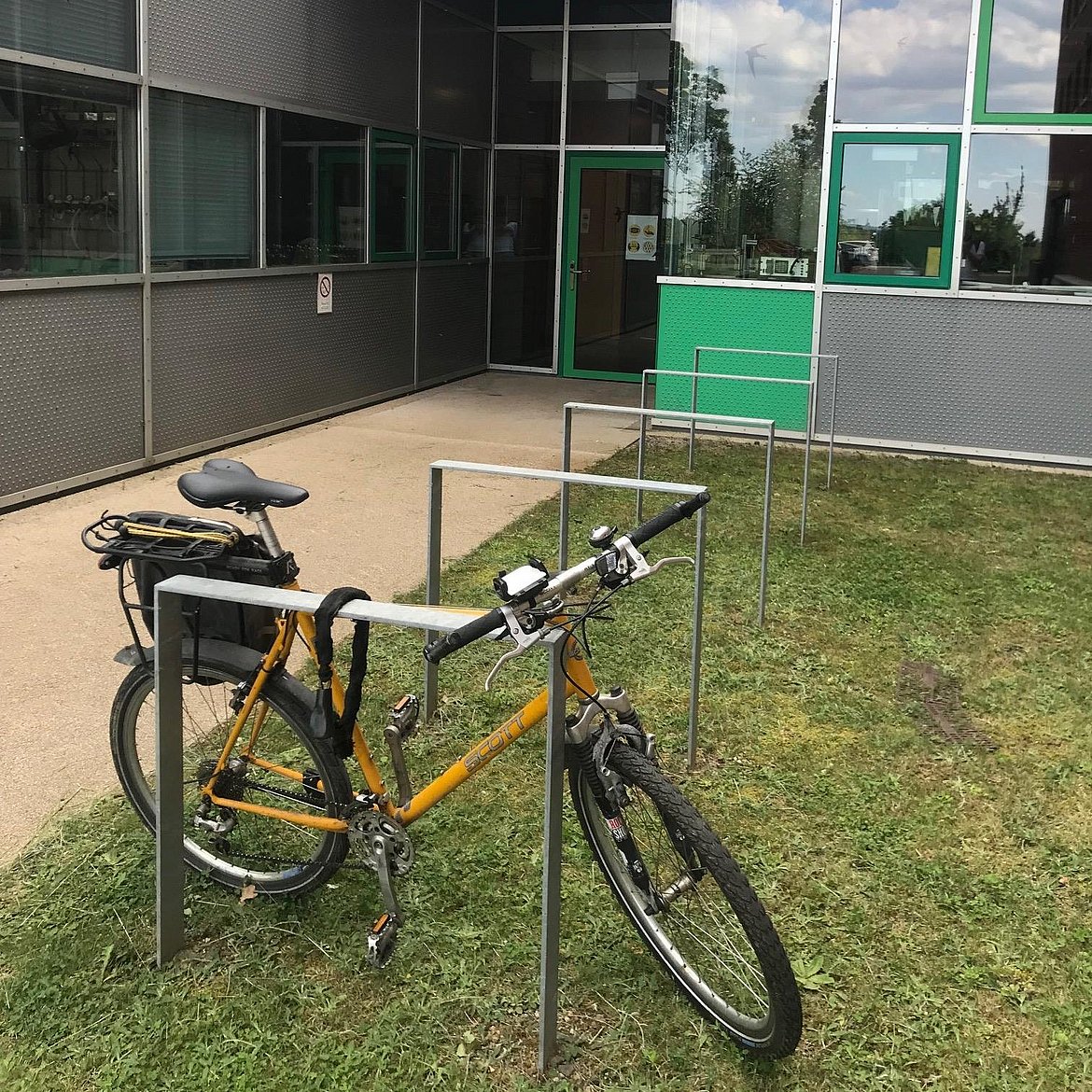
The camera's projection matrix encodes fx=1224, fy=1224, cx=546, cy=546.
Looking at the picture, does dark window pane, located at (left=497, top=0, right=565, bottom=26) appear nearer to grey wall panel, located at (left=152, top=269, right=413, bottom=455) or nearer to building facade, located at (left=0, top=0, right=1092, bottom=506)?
building facade, located at (left=0, top=0, right=1092, bottom=506)

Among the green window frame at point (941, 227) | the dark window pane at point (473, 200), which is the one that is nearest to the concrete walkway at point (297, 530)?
the dark window pane at point (473, 200)

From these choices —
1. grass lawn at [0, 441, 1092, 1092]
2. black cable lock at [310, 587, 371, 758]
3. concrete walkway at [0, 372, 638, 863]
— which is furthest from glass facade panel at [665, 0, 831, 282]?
black cable lock at [310, 587, 371, 758]

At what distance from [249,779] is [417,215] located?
850 centimetres

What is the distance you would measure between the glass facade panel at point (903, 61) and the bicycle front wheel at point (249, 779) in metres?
6.98

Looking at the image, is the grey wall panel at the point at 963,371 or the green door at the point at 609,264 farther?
the green door at the point at 609,264

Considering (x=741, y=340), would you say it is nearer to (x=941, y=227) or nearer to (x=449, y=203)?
(x=941, y=227)

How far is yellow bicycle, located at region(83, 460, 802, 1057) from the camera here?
7.29 ft

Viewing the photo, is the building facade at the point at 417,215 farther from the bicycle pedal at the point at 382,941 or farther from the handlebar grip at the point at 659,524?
the handlebar grip at the point at 659,524

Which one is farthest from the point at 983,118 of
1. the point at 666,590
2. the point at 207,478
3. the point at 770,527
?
the point at 207,478

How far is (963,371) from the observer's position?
8.54m

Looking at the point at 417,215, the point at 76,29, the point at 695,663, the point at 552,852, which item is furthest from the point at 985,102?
the point at 552,852

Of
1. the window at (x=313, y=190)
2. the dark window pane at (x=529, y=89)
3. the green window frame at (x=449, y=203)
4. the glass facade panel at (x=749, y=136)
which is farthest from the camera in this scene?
the dark window pane at (x=529, y=89)

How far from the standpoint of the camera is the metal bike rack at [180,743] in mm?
2184

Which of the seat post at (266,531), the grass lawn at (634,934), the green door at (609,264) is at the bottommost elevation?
the grass lawn at (634,934)
